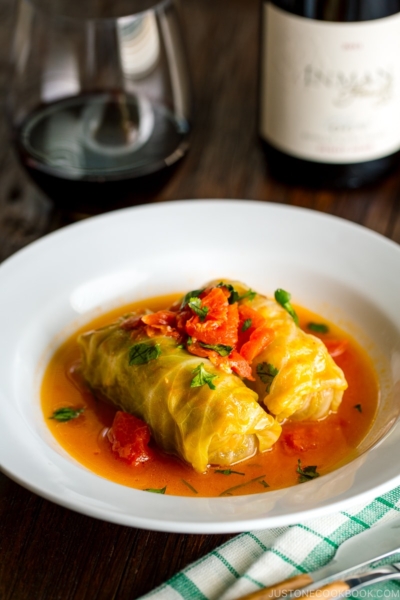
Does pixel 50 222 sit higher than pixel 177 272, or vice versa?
pixel 177 272

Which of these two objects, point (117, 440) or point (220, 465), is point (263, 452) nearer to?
point (220, 465)

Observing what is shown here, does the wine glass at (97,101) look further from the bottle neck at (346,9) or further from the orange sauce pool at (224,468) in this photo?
the orange sauce pool at (224,468)

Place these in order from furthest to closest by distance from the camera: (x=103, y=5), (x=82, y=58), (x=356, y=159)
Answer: (x=103, y=5) → (x=356, y=159) → (x=82, y=58)

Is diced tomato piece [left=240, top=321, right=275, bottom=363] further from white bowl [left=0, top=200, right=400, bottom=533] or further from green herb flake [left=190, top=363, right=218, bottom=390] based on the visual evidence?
white bowl [left=0, top=200, right=400, bottom=533]

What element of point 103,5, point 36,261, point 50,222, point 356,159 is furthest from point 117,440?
point 103,5

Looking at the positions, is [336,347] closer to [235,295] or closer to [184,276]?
[235,295]

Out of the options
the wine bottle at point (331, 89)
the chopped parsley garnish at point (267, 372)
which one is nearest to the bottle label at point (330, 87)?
the wine bottle at point (331, 89)

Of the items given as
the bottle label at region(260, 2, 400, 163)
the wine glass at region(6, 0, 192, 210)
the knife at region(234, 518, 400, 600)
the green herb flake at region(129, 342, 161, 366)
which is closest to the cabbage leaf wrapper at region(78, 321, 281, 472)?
the green herb flake at region(129, 342, 161, 366)
